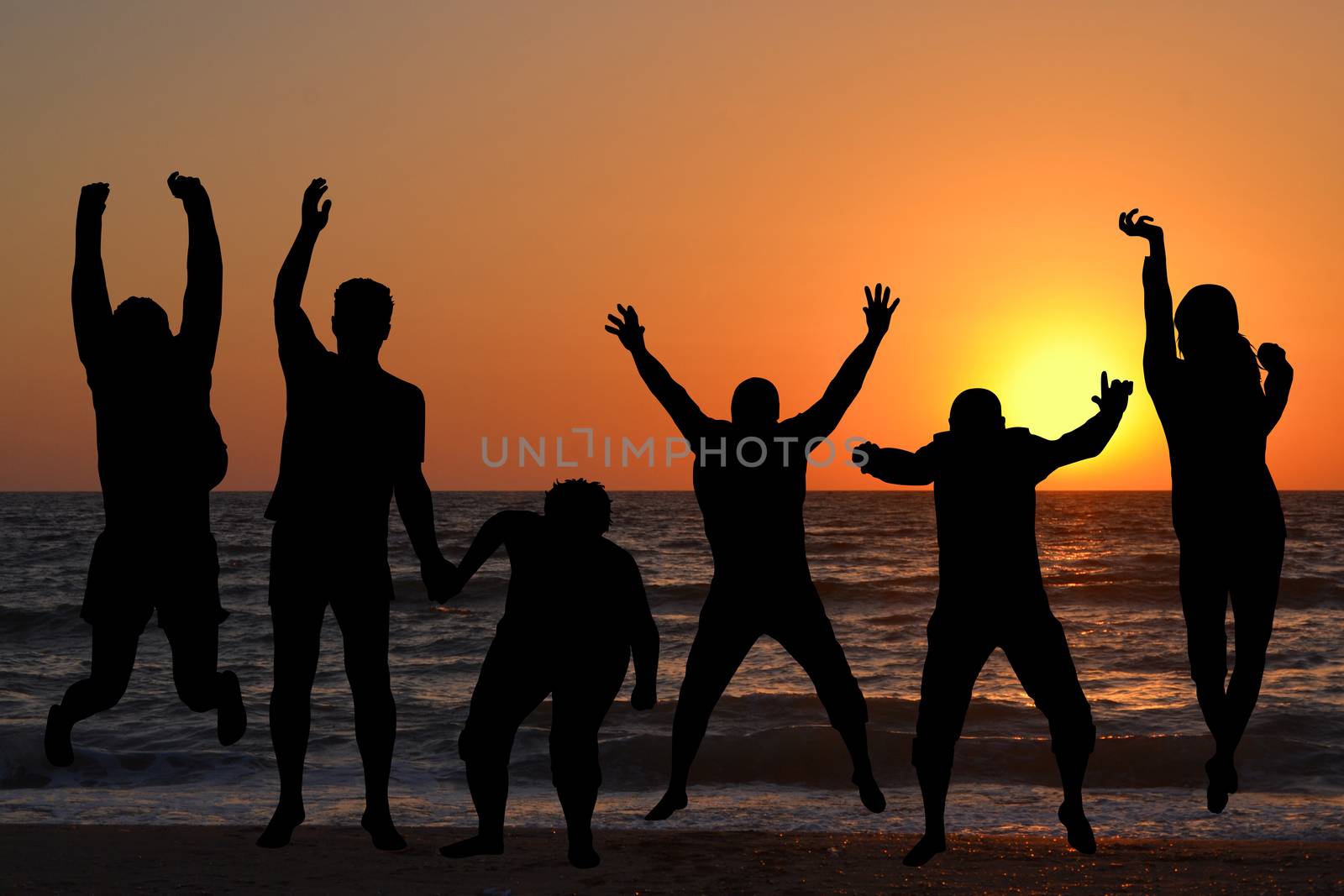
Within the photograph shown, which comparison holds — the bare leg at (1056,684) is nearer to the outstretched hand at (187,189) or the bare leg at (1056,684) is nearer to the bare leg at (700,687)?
the bare leg at (700,687)

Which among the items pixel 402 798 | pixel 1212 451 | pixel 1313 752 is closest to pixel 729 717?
pixel 402 798

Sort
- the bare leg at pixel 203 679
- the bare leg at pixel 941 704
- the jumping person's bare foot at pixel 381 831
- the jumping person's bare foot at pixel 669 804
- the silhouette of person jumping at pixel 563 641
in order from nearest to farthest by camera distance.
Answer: the silhouette of person jumping at pixel 563 641 → the bare leg at pixel 203 679 → the bare leg at pixel 941 704 → the jumping person's bare foot at pixel 381 831 → the jumping person's bare foot at pixel 669 804

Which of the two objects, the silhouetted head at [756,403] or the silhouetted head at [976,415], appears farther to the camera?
the silhouetted head at [756,403]

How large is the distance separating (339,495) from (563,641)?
143cm

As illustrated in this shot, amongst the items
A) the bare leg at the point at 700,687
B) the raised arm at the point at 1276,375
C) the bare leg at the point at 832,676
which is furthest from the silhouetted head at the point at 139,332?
the raised arm at the point at 1276,375

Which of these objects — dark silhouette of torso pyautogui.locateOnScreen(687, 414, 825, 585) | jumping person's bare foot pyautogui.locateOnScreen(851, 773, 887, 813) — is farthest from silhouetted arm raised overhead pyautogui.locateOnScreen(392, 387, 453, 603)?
jumping person's bare foot pyautogui.locateOnScreen(851, 773, 887, 813)

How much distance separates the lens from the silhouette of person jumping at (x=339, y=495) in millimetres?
7004

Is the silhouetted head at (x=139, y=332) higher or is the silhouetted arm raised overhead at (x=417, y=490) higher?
the silhouetted head at (x=139, y=332)

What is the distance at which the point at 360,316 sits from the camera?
7129mm

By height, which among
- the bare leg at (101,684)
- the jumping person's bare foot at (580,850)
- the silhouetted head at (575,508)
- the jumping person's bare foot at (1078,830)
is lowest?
the jumping person's bare foot at (580,850)

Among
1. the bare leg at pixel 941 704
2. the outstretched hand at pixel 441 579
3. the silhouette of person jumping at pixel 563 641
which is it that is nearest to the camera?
the outstretched hand at pixel 441 579

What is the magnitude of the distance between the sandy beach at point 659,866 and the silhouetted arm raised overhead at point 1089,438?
8.23ft

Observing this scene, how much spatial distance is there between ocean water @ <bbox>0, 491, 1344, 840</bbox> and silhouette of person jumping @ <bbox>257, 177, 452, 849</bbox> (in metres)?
4.26

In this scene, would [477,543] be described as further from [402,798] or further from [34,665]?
[34,665]
